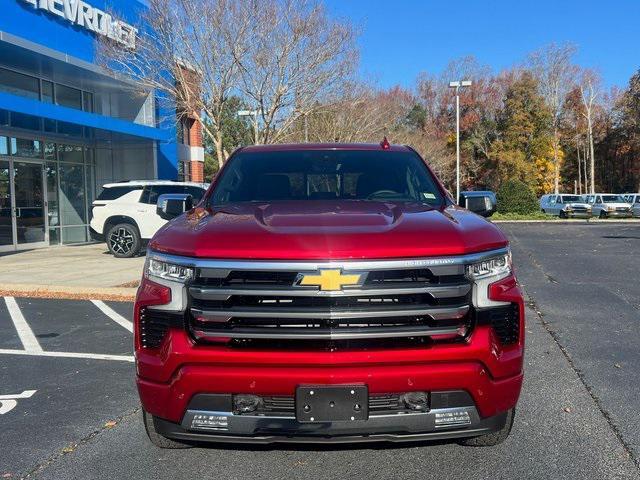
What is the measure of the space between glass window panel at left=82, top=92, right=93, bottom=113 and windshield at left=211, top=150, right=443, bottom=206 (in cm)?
1556

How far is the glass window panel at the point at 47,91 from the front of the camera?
54.9ft

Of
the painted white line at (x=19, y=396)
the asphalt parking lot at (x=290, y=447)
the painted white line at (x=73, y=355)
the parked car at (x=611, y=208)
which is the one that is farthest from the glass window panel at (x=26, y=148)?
the parked car at (x=611, y=208)

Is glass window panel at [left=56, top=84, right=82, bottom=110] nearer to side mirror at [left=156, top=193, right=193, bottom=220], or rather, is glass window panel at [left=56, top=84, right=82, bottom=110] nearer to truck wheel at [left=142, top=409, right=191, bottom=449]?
side mirror at [left=156, top=193, right=193, bottom=220]

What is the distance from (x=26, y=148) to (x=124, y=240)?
4.82 meters

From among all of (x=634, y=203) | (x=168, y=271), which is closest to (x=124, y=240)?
(x=168, y=271)

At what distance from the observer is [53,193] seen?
17.6 meters

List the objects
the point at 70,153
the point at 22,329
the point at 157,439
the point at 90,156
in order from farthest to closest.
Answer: the point at 90,156 → the point at 70,153 → the point at 22,329 → the point at 157,439

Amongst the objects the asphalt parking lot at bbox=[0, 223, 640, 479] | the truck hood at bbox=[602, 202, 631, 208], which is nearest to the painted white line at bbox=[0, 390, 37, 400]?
the asphalt parking lot at bbox=[0, 223, 640, 479]

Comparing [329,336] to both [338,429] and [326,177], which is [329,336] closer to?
[338,429]

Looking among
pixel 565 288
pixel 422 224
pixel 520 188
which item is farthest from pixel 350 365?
pixel 520 188

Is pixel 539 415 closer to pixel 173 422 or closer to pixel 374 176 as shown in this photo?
pixel 374 176

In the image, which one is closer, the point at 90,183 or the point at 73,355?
the point at 73,355

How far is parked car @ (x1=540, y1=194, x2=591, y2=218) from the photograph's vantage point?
1452 inches

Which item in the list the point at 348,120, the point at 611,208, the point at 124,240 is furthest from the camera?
the point at 611,208
